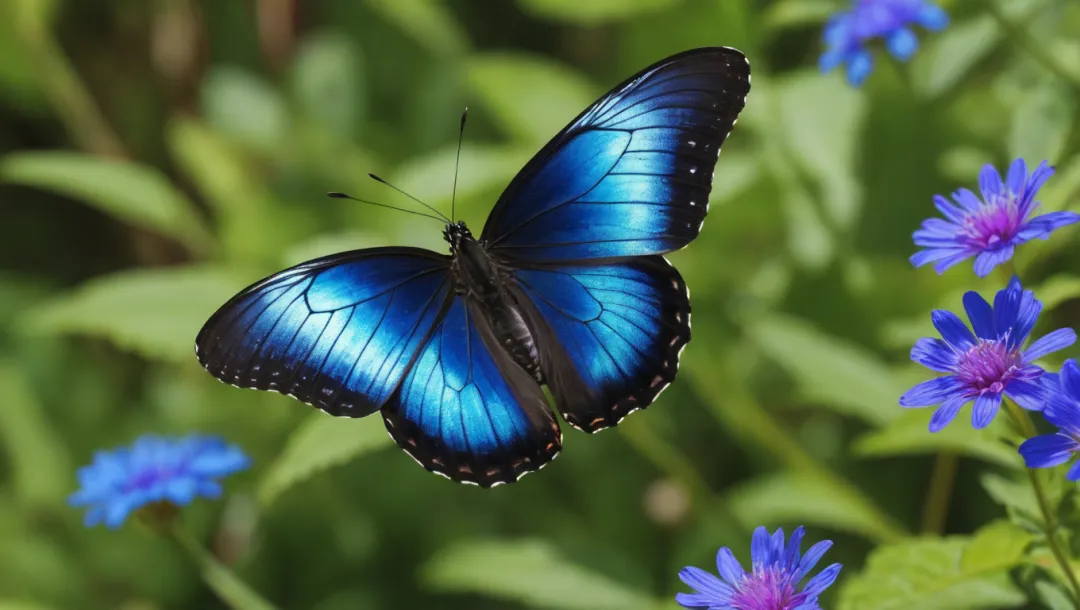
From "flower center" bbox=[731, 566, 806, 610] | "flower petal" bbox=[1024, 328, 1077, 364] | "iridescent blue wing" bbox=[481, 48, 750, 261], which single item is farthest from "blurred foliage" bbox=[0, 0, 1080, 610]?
"iridescent blue wing" bbox=[481, 48, 750, 261]

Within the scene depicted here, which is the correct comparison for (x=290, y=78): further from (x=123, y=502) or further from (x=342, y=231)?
(x=123, y=502)

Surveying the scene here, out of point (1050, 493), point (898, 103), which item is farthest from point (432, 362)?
point (898, 103)

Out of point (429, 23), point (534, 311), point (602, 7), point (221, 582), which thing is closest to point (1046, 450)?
point (534, 311)

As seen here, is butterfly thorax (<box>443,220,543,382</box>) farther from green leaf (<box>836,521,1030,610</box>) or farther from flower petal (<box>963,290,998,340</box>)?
flower petal (<box>963,290,998,340</box>)

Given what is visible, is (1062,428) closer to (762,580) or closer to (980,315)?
(980,315)

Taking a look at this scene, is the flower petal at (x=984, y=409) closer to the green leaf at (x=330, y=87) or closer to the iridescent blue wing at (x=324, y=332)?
the iridescent blue wing at (x=324, y=332)

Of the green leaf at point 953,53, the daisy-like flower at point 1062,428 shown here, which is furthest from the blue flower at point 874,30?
the daisy-like flower at point 1062,428

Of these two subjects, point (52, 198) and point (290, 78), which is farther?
point (52, 198)
